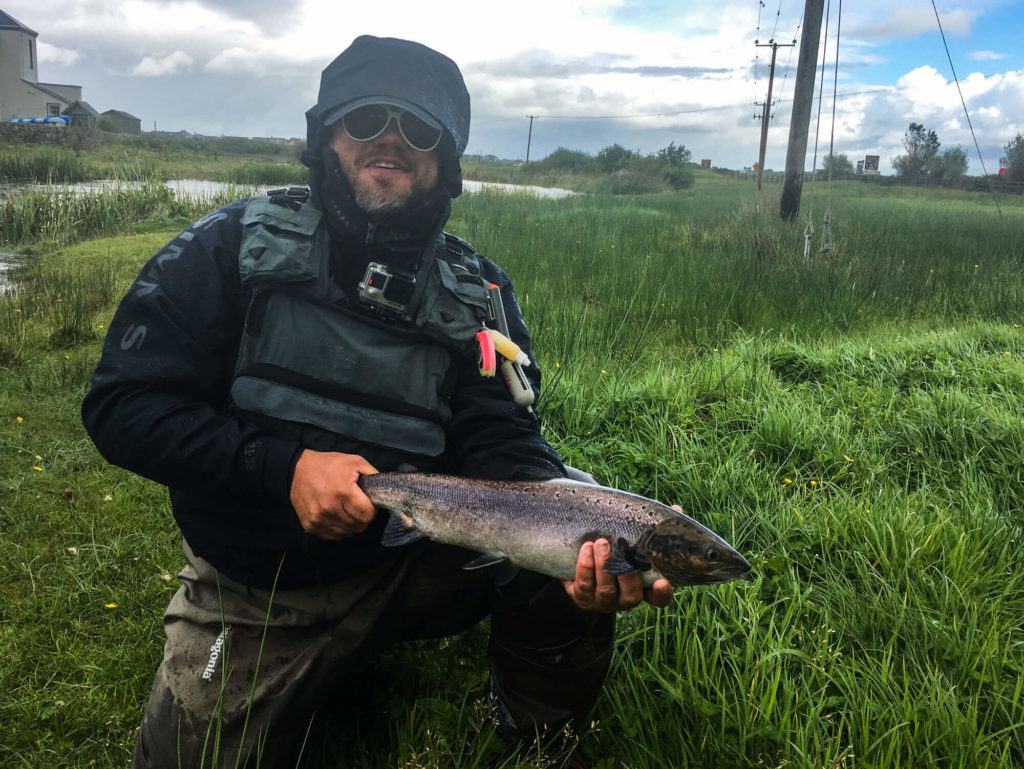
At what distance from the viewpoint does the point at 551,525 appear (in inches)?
73.0

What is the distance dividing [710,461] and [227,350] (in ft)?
8.37

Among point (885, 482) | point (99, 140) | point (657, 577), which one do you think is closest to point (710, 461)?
point (885, 482)

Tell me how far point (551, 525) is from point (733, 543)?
5.22ft

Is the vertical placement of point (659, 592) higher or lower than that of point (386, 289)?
lower

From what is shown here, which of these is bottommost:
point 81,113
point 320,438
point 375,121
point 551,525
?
point 551,525

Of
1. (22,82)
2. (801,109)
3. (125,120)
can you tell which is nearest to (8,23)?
(22,82)

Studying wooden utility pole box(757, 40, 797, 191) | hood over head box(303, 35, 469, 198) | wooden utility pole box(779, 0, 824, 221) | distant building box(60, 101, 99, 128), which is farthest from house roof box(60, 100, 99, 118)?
hood over head box(303, 35, 469, 198)

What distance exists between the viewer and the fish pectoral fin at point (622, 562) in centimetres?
179

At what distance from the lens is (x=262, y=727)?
205cm

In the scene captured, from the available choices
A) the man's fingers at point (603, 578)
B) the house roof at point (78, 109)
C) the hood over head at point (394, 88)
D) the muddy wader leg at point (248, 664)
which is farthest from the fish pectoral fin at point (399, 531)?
the house roof at point (78, 109)

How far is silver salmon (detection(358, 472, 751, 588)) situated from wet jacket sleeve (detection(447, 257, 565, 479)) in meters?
0.41

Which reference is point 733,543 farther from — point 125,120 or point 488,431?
point 125,120

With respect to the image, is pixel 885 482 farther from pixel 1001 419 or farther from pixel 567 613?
pixel 567 613

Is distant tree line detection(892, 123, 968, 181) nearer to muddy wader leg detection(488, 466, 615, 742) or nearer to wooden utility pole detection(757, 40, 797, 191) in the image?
wooden utility pole detection(757, 40, 797, 191)
